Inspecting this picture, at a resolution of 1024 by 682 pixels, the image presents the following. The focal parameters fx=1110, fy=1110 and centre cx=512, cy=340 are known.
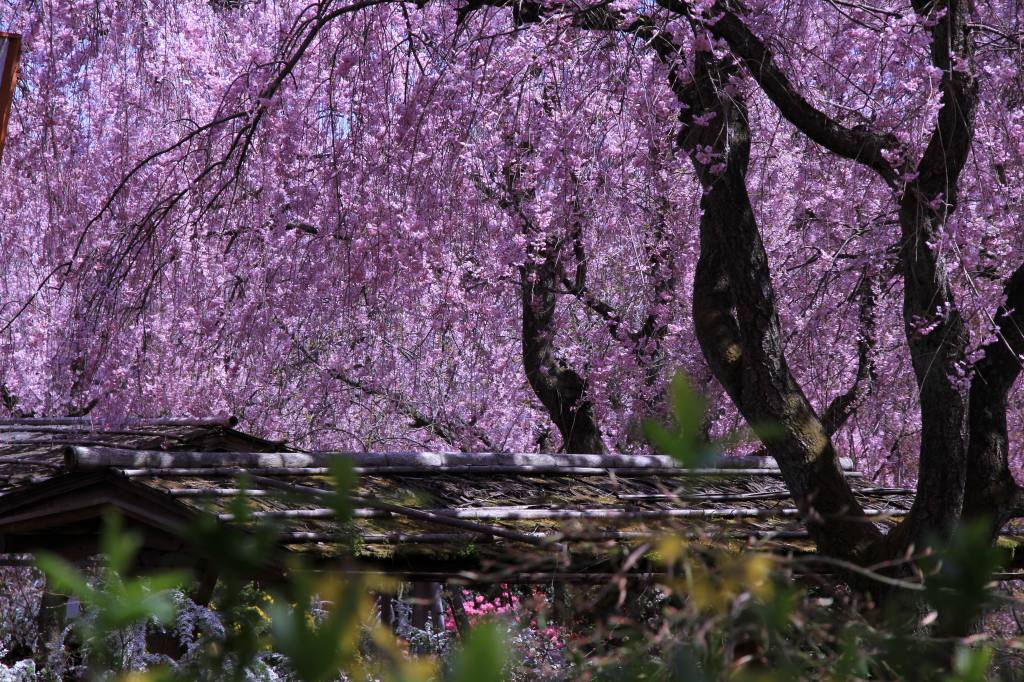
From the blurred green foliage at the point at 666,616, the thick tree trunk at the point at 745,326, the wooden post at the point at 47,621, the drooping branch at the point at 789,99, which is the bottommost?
the wooden post at the point at 47,621

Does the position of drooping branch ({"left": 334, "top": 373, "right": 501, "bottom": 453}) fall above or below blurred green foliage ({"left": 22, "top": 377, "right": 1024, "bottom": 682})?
below

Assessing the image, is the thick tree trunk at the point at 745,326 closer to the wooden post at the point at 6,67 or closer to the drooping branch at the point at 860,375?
the wooden post at the point at 6,67

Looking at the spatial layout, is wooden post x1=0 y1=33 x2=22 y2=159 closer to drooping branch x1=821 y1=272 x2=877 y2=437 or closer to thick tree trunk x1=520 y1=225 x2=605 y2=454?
thick tree trunk x1=520 y1=225 x2=605 y2=454

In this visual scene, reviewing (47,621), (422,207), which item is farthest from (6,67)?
(47,621)

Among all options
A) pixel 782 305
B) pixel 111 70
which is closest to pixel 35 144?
pixel 111 70

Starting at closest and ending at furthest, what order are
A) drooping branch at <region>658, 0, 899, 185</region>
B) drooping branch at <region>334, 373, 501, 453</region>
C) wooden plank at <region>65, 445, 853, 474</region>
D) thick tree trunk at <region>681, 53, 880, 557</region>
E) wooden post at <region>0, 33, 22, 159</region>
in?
wooden post at <region>0, 33, 22, 159</region>, wooden plank at <region>65, 445, 853, 474</region>, drooping branch at <region>658, 0, 899, 185</region>, thick tree trunk at <region>681, 53, 880, 557</region>, drooping branch at <region>334, 373, 501, 453</region>

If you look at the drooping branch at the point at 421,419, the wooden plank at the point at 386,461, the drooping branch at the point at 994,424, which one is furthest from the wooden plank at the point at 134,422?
the drooping branch at the point at 994,424

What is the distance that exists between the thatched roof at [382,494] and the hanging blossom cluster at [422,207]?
0.96m

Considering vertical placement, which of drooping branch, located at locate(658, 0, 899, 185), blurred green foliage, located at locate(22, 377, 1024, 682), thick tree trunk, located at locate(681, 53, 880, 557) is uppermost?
drooping branch, located at locate(658, 0, 899, 185)

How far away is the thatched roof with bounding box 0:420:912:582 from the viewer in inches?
→ 174

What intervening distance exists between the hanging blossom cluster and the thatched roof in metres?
0.96

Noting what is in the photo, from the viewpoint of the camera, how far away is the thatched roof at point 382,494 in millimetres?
4414

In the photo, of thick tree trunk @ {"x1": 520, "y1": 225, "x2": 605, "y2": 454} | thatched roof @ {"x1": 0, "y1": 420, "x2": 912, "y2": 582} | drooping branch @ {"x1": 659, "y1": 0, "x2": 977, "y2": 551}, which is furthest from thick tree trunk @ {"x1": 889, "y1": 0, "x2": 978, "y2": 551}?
thick tree trunk @ {"x1": 520, "y1": 225, "x2": 605, "y2": 454}

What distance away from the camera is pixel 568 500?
5766 millimetres
